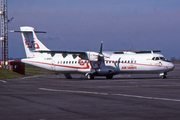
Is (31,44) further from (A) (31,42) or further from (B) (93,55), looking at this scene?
(B) (93,55)

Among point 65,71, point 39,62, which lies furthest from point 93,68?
point 39,62

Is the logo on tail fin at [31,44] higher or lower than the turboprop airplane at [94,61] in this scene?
higher

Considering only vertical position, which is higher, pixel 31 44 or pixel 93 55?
pixel 31 44

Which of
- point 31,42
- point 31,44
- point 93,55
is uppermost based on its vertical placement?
point 31,42

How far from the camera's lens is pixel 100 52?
35500 mm

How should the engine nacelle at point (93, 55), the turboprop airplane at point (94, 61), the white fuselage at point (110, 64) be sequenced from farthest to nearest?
the engine nacelle at point (93, 55), the turboprop airplane at point (94, 61), the white fuselage at point (110, 64)

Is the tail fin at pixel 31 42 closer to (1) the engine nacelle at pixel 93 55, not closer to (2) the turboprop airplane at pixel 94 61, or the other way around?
(2) the turboprop airplane at pixel 94 61

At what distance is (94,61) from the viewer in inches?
1372

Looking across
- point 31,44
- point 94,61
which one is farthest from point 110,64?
point 31,44

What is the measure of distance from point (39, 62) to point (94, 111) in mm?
28402

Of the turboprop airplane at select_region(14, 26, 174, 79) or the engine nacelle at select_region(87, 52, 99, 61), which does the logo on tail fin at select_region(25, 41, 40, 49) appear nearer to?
the turboprop airplane at select_region(14, 26, 174, 79)

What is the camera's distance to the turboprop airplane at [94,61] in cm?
3262

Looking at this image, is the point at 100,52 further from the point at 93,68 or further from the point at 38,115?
the point at 38,115

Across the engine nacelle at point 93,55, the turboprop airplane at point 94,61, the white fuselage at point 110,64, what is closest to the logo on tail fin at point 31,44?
the turboprop airplane at point 94,61
